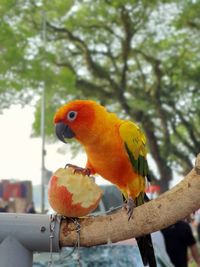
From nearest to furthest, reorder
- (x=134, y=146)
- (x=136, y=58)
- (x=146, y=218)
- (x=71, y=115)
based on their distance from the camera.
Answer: (x=146, y=218), (x=71, y=115), (x=134, y=146), (x=136, y=58)

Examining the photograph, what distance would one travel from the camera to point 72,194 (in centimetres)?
179

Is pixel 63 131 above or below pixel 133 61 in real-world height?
below

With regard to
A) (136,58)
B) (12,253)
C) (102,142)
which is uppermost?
(136,58)

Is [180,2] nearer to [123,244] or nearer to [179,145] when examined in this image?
[179,145]

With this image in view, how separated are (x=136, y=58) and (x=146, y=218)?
19081mm

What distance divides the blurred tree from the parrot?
14462 mm

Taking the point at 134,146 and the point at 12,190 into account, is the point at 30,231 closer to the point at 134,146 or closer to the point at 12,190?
the point at 134,146

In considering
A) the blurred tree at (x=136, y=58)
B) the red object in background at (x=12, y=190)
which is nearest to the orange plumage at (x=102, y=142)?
the red object in background at (x=12, y=190)

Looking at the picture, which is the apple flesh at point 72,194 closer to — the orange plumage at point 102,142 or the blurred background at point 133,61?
the orange plumage at point 102,142

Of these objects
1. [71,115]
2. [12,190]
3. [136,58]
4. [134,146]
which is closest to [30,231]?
[71,115]

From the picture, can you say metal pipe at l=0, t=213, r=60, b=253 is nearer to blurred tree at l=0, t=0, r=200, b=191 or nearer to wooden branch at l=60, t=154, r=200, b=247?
wooden branch at l=60, t=154, r=200, b=247

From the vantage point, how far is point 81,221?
1.72 m

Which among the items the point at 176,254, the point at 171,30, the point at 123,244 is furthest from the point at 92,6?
the point at 123,244

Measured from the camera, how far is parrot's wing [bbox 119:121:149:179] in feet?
8.45
